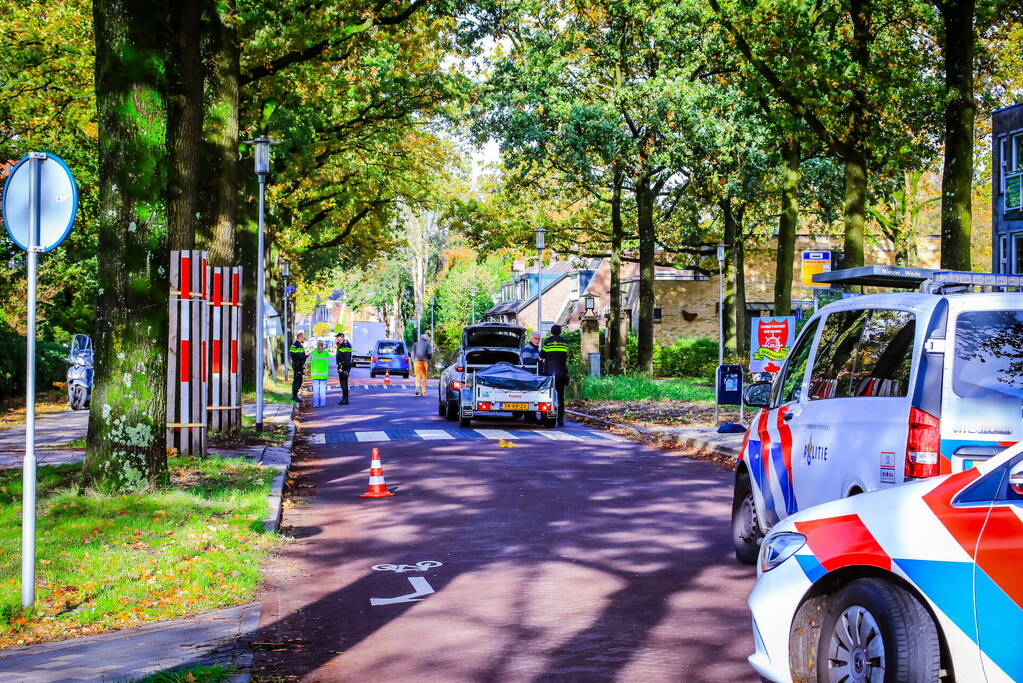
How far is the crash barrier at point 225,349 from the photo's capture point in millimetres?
17516

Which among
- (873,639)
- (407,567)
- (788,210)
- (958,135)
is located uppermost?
(788,210)

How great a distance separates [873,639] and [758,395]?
4341mm

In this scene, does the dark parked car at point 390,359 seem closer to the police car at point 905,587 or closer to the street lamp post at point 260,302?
the street lamp post at point 260,302

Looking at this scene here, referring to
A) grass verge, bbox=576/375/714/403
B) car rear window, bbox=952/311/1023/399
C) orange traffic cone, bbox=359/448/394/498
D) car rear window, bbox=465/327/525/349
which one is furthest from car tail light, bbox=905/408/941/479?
grass verge, bbox=576/375/714/403

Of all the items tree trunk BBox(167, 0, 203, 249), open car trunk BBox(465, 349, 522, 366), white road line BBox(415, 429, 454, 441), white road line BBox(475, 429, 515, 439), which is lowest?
white road line BBox(475, 429, 515, 439)

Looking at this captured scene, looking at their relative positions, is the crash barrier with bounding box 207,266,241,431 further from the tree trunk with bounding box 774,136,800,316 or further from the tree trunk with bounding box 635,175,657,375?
the tree trunk with bounding box 635,175,657,375

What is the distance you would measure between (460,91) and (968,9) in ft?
49.7

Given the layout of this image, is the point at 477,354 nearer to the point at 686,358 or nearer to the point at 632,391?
the point at 632,391

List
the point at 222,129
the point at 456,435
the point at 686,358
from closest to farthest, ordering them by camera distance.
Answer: the point at 222,129 → the point at 456,435 → the point at 686,358

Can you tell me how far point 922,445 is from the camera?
19.2 feet

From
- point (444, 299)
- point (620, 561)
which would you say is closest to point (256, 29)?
point (620, 561)

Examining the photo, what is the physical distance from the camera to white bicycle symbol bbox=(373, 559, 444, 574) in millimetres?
8492

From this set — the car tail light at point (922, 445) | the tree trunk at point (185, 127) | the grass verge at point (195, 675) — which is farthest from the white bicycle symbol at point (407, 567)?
the tree trunk at point (185, 127)

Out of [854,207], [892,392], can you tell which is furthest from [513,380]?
[892,392]
